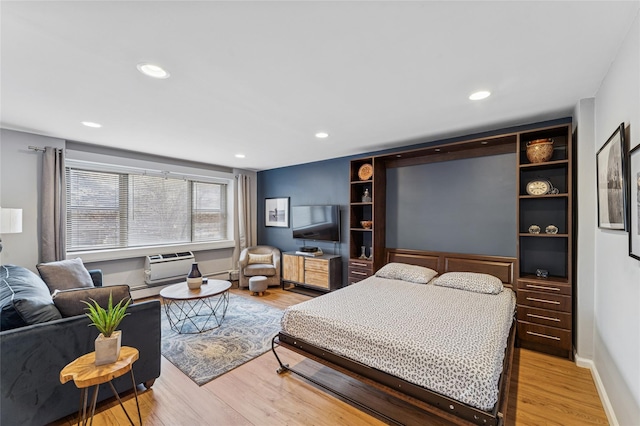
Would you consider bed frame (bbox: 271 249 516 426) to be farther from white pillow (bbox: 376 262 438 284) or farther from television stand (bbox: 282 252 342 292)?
television stand (bbox: 282 252 342 292)

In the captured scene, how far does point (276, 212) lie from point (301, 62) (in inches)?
175

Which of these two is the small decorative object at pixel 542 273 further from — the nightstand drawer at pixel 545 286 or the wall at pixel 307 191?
the wall at pixel 307 191

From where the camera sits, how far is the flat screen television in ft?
16.3

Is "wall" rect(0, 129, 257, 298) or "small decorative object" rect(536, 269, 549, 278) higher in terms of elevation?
"wall" rect(0, 129, 257, 298)

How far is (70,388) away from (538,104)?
180 inches

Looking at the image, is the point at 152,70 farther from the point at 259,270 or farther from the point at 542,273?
the point at 542,273

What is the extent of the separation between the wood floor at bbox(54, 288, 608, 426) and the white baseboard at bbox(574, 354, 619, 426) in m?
0.04

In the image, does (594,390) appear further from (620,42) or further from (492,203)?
(620,42)

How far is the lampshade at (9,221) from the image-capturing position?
2604mm

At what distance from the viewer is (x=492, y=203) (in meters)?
3.47

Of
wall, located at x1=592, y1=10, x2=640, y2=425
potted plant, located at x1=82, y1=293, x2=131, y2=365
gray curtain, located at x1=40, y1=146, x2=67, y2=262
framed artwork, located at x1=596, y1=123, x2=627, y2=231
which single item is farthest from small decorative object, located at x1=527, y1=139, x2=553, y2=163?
gray curtain, located at x1=40, y1=146, x2=67, y2=262

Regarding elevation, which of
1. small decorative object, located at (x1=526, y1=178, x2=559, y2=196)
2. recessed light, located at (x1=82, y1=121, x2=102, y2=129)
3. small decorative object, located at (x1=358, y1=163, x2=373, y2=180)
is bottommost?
small decorative object, located at (x1=526, y1=178, x2=559, y2=196)

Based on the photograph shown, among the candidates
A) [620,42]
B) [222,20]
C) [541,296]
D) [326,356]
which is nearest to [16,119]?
[222,20]

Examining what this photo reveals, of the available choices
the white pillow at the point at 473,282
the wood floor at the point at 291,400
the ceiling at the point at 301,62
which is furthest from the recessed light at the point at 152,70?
the white pillow at the point at 473,282
